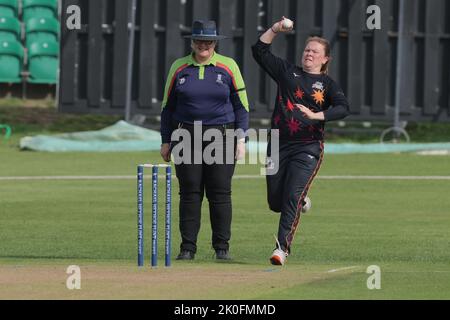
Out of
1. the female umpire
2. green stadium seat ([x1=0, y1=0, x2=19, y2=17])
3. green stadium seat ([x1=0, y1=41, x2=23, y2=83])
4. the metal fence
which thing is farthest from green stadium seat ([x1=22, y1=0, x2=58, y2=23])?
the female umpire

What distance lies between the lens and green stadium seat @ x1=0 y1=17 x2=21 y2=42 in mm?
33250

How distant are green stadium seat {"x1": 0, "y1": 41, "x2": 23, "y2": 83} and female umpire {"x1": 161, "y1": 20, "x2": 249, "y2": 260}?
65.4ft

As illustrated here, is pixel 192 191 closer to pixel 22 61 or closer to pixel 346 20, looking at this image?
pixel 346 20

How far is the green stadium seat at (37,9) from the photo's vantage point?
34.2 m

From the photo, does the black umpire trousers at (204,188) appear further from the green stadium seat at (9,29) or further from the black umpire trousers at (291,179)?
the green stadium seat at (9,29)

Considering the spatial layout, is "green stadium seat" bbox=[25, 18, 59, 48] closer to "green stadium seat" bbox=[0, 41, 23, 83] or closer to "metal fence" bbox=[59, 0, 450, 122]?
"green stadium seat" bbox=[0, 41, 23, 83]

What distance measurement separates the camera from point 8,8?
34.0 metres

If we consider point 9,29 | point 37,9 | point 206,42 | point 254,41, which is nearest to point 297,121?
point 206,42

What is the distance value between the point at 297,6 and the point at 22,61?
7242 mm

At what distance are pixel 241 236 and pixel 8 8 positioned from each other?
63.7 ft

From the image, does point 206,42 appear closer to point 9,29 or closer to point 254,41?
point 254,41

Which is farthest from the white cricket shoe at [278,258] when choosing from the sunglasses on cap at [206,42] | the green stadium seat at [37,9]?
the green stadium seat at [37,9]

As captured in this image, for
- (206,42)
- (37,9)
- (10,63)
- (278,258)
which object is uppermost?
(37,9)

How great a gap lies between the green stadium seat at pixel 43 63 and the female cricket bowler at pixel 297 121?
20.6 metres
